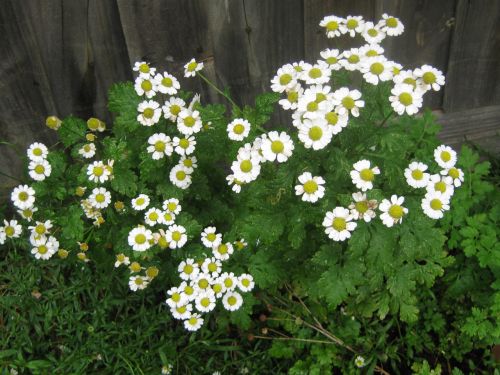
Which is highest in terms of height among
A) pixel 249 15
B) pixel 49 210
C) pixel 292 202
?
pixel 249 15

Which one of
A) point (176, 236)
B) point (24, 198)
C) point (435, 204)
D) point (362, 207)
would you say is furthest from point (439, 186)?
point (24, 198)

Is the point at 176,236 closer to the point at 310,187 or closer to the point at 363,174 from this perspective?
the point at 310,187

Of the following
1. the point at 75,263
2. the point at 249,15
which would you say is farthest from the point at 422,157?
the point at 75,263

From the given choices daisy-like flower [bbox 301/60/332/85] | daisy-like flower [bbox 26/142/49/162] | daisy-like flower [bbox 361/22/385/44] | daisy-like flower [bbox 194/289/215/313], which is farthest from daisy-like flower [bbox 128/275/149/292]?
daisy-like flower [bbox 361/22/385/44]

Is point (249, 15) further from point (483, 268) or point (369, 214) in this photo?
point (483, 268)

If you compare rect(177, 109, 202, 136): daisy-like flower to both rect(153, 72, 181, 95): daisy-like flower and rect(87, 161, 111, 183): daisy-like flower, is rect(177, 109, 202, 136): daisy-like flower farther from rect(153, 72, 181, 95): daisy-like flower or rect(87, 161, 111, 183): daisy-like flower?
rect(87, 161, 111, 183): daisy-like flower

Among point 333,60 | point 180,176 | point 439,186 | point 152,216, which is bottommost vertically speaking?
point 152,216
